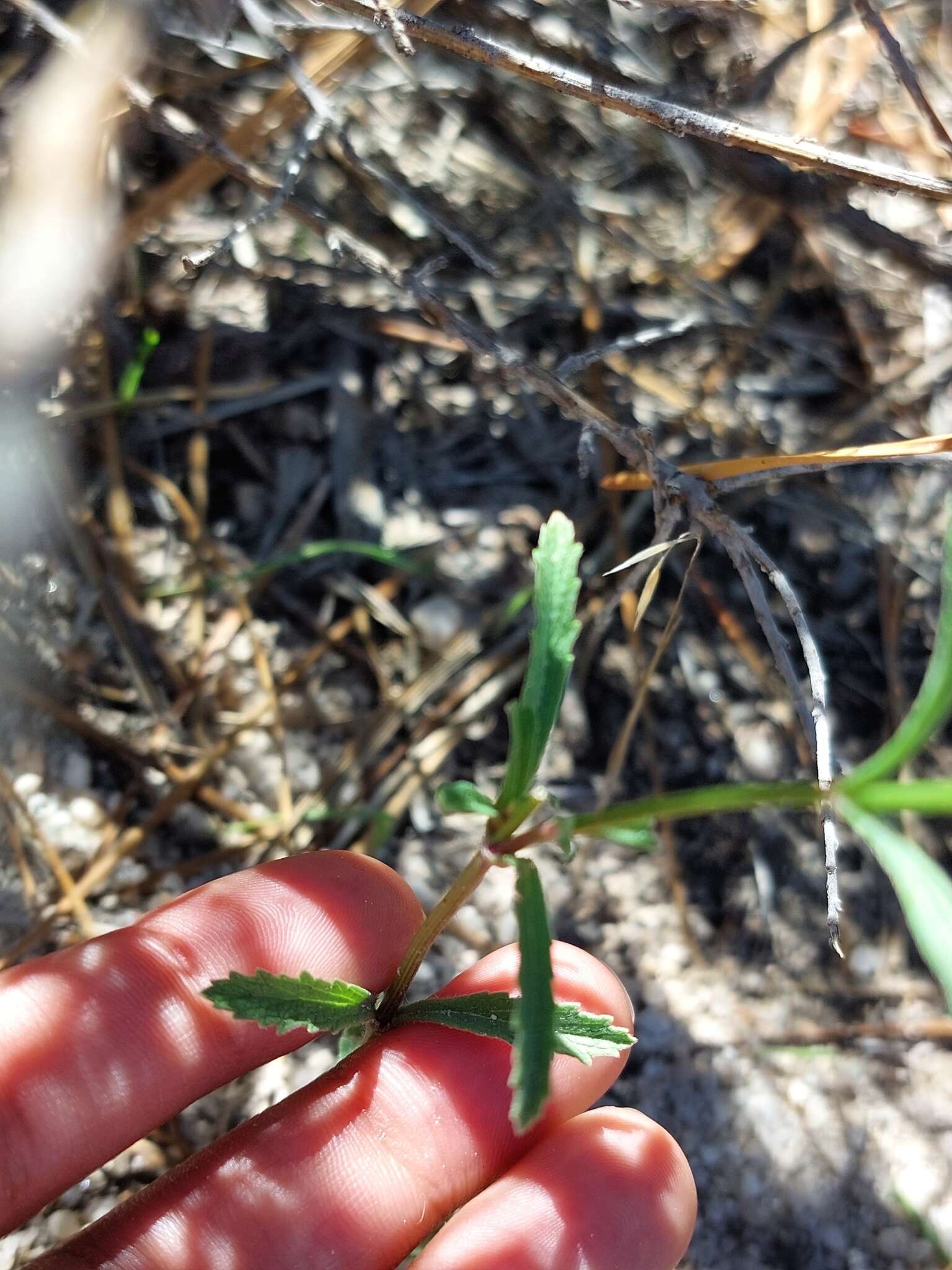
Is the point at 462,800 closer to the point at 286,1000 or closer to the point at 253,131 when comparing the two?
the point at 286,1000

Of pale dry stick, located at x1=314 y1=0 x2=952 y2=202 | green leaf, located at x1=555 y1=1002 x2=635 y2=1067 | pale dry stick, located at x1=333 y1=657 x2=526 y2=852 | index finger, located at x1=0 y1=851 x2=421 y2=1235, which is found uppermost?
pale dry stick, located at x1=314 y1=0 x2=952 y2=202

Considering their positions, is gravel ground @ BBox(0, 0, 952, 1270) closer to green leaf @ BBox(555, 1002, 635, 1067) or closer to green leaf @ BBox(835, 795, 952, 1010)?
green leaf @ BBox(555, 1002, 635, 1067)

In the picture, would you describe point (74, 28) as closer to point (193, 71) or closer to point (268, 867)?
point (193, 71)

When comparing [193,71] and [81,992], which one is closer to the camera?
[81,992]

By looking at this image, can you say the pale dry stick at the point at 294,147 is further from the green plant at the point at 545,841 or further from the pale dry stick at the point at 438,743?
the pale dry stick at the point at 438,743

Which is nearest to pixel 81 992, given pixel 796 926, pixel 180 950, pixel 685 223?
pixel 180 950

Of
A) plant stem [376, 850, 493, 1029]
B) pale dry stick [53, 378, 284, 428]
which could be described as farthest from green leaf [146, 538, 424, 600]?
plant stem [376, 850, 493, 1029]
